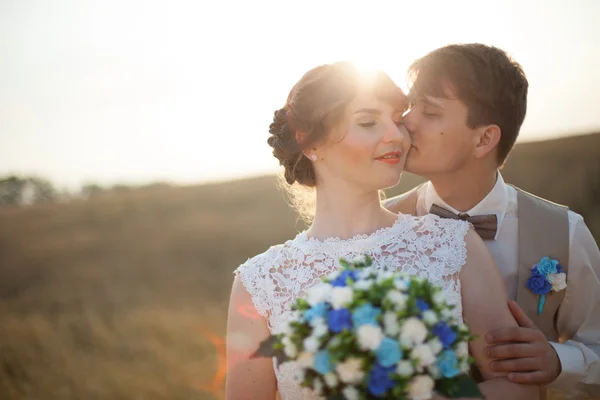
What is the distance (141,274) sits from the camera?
48.3 ft

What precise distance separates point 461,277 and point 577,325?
1.13 m

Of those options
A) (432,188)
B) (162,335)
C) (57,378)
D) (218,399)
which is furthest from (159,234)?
(432,188)

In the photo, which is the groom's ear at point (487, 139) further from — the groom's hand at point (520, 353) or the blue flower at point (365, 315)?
the blue flower at point (365, 315)

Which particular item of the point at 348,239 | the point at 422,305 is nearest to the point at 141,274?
the point at 348,239

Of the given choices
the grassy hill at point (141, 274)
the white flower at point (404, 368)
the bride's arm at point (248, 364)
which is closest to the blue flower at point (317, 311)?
the white flower at point (404, 368)

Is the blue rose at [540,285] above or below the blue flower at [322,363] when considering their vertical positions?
below

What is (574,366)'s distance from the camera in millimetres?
3488

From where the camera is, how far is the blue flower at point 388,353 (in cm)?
200

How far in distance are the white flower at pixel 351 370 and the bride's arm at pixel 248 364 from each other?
1.34 meters

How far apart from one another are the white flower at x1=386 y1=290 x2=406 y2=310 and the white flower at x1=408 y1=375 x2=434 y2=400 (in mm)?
248

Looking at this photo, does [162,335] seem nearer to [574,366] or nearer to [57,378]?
[57,378]

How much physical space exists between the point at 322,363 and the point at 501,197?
7.66 ft

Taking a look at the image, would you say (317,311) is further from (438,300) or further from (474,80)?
(474,80)

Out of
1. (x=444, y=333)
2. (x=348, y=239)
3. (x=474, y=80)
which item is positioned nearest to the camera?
(x=444, y=333)
